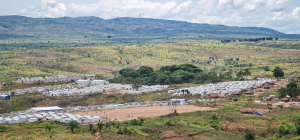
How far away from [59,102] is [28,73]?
42.4 meters

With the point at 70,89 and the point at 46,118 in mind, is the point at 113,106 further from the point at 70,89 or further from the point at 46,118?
the point at 70,89

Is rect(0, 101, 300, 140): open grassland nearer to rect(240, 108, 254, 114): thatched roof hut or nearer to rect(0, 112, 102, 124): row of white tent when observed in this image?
rect(240, 108, 254, 114): thatched roof hut

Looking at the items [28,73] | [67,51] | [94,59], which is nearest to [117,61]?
[94,59]

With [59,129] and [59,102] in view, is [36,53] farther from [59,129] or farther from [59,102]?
[59,129]

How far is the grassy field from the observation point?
368 feet

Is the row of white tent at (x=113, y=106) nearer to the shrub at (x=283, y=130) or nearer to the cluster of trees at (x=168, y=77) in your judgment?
the cluster of trees at (x=168, y=77)

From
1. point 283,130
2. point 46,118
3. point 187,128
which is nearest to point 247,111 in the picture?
point 283,130

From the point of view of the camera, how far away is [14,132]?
35250 millimetres

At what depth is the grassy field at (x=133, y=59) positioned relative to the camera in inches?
4419

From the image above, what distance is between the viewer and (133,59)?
468 feet

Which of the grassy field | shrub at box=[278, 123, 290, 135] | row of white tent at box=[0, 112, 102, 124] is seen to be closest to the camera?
shrub at box=[278, 123, 290, 135]

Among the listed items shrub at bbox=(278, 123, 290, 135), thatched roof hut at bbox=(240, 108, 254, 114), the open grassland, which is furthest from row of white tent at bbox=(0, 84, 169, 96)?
shrub at bbox=(278, 123, 290, 135)

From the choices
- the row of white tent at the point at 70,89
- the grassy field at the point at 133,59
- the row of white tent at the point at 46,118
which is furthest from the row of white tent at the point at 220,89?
the grassy field at the point at 133,59

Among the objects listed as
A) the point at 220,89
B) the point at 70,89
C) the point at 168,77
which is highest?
the point at 168,77
